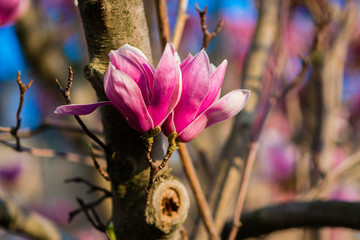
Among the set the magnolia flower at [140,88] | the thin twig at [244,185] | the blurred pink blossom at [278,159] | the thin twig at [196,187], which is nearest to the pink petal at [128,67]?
the magnolia flower at [140,88]

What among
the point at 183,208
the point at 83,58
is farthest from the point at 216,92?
the point at 83,58

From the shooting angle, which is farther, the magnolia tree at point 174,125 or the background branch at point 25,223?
the background branch at point 25,223

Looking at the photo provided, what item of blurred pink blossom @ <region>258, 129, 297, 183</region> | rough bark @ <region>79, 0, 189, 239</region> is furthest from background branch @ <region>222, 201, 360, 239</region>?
blurred pink blossom @ <region>258, 129, 297, 183</region>

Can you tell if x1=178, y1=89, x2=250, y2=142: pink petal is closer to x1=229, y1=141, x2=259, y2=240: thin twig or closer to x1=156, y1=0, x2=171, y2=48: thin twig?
x1=156, y1=0, x2=171, y2=48: thin twig

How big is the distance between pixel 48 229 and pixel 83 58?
114 centimetres

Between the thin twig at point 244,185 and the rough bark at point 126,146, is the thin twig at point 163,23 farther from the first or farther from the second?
the thin twig at point 244,185

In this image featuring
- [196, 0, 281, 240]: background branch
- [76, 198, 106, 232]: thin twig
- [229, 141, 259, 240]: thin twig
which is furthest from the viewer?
[196, 0, 281, 240]: background branch

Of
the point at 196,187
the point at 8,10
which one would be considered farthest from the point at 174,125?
the point at 8,10

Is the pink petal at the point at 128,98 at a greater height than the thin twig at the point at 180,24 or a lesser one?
lesser

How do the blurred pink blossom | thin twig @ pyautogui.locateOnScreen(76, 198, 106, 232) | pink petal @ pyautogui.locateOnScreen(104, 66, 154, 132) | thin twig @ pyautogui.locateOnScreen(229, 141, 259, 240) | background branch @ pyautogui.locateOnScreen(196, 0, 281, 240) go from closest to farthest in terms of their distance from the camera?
pink petal @ pyautogui.locateOnScreen(104, 66, 154, 132), thin twig @ pyautogui.locateOnScreen(76, 198, 106, 232), thin twig @ pyautogui.locateOnScreen(229, 141, 259, 240), background branch @ pyautogui.locateOnScreen(196, 0, 281, 240), the blurred pink blossom

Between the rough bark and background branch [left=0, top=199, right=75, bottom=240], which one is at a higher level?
the rough bark

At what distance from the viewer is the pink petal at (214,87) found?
1.33ft

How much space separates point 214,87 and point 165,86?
64mm

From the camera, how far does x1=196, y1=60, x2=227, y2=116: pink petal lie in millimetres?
406
